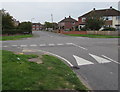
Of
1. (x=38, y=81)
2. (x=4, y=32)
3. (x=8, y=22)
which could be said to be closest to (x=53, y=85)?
(x=38, y=81)

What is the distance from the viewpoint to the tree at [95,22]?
150ft

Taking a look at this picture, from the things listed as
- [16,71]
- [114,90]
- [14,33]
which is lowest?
[114,90]

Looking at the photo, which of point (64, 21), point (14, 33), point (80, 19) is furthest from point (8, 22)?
point (64, 21)

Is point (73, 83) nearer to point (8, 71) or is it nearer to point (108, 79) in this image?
point (108, 79)

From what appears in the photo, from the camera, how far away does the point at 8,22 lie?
49469 millimetres

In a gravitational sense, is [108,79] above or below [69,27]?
below

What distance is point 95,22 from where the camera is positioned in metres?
45.6

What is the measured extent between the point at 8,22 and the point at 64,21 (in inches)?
1503

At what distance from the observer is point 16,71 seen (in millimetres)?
5605

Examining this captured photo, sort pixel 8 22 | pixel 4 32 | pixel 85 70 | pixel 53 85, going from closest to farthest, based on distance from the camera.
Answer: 1. pixel 53 85
2. pixel 85 70
3. pixel 4 32
4. pixel 8 22

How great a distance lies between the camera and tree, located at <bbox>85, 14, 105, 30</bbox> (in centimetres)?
4569

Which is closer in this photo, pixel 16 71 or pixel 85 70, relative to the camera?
pixel 16 71

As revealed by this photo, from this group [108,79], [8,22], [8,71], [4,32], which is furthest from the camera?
[8,22]

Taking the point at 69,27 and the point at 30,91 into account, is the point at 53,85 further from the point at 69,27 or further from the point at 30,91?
the point at 69,27
